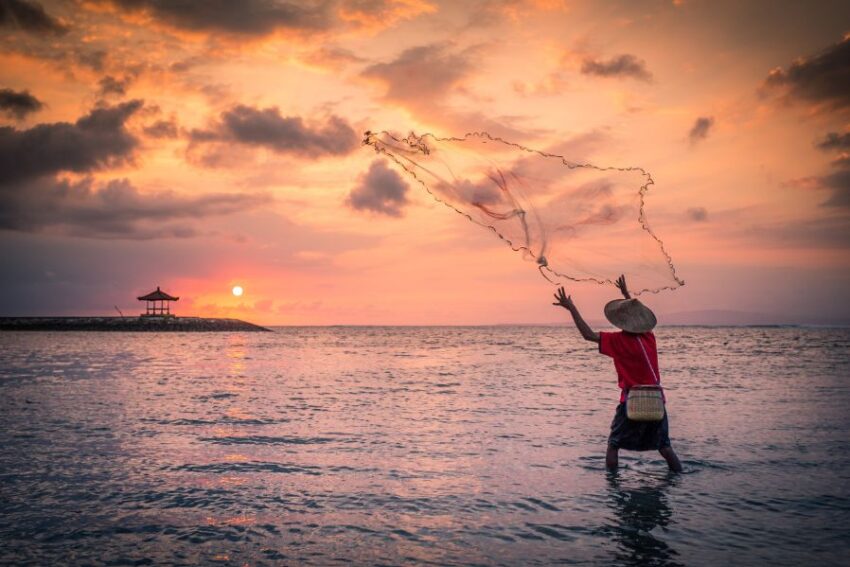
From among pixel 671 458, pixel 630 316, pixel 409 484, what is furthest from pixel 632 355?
pixel 409 484

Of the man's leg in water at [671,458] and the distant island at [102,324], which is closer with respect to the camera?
the man's leg in water at [671,458]

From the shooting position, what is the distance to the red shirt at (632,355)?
29.0ft

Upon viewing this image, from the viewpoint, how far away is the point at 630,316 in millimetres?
8945

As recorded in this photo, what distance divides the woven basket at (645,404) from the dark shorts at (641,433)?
350 millimetres

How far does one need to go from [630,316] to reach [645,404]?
135cm

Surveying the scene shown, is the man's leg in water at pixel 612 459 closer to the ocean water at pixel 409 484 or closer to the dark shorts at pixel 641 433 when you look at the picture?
the ocean water at pixel 409 484

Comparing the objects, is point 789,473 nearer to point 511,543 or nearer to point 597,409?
point 511,543

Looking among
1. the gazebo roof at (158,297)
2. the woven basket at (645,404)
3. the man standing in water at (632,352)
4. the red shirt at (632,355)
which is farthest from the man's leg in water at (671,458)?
the gazebo roof at (158,297)

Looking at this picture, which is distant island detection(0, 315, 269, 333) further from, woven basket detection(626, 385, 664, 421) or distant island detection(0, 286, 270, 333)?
woven basket detection(626, 385, 664, 421)

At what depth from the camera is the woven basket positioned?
8.66m

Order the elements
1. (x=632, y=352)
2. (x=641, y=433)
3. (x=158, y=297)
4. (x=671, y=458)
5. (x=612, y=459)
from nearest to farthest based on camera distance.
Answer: (x=632, y=352), (x=641, y=433), (x=671, y=458), (x=612, y=459), (x=158, y=297)

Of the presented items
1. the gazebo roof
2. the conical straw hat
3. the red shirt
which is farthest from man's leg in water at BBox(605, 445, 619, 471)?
the gazebo roof

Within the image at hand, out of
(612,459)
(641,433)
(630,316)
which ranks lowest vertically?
(612,459)

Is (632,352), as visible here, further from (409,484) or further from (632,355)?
(409,484)
